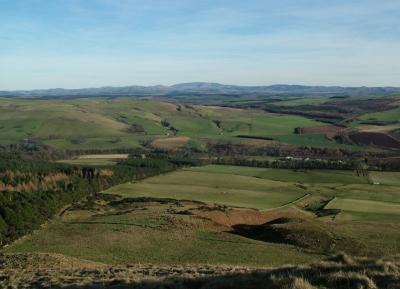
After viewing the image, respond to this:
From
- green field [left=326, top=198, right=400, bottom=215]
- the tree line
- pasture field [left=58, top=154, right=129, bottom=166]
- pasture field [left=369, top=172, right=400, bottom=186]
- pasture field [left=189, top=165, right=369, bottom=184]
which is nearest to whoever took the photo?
the tree line

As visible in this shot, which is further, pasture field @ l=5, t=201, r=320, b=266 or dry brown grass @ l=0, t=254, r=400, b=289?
pasture field @ l=5, t=201, r=320, b=266

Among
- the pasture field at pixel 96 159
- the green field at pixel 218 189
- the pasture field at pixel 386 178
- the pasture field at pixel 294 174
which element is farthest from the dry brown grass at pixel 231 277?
the pasture field at pixel 96 159

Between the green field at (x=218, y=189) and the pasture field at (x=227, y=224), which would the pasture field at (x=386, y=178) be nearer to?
the pasture field at (x=227, y=224)

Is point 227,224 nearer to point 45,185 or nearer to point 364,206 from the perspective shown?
point 364,206

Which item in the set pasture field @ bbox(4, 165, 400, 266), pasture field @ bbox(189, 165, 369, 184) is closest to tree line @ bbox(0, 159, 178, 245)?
pasture field @ bbox(4, 165, 400, 266)

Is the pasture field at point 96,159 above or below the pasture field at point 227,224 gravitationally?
below

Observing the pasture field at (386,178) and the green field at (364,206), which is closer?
the green field at (364,206)

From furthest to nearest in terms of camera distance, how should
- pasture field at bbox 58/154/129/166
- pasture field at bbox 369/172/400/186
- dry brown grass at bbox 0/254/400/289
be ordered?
pasture field at bbox 58/154/129/166
pasture field at bbox 369/172/400/186
dry brown grass at bbox 0/254/400/289

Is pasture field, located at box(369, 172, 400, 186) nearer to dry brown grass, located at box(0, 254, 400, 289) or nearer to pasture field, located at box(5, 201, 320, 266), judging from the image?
pasture field, located at box(5, 201, 320, 266)

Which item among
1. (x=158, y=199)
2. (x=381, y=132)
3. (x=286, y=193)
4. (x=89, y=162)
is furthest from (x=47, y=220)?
(x=381, y=132)

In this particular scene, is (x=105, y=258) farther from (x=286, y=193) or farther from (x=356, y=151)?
(x=356, y=151)

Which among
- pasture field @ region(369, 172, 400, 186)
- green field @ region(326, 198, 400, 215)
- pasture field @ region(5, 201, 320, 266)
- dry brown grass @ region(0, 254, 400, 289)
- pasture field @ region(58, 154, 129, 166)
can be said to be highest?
dry brown grass @ region(0, 254, 400, 289)
